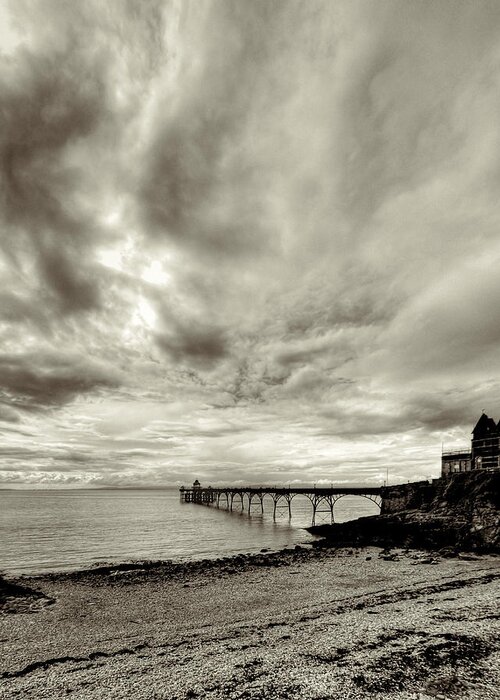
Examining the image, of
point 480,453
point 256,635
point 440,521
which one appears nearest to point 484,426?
point 480,453

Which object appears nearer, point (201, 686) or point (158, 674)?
point (201, 686)

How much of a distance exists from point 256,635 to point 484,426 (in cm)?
6276

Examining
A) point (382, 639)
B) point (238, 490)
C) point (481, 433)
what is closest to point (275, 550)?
point (382, 639)

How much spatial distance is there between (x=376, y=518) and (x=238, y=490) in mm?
50684

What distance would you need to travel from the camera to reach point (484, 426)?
64.8 metres

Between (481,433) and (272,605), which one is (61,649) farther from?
Answer: (481,433)

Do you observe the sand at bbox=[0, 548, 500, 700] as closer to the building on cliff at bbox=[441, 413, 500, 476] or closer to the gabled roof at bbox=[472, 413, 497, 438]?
the building on cliff at bbox=[441, 413, 500, 476]

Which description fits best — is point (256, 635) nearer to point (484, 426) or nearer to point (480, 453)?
point (480, 453)

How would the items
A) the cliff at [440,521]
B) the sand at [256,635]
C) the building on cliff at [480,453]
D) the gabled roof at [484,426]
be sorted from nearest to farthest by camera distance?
1. the sand at [256,635]
2. the cliff at [440,521]
3. the building on cliff at [480,453]
4. the gabled roof at [484,426]

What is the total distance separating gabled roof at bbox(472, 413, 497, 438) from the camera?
63.4 m

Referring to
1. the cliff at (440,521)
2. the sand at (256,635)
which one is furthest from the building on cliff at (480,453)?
the sand at (256,635)

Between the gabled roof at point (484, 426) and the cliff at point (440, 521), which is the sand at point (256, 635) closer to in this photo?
the cliff at point (440, 521)

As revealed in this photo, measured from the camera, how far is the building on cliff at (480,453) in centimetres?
5856

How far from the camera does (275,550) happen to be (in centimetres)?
3906
